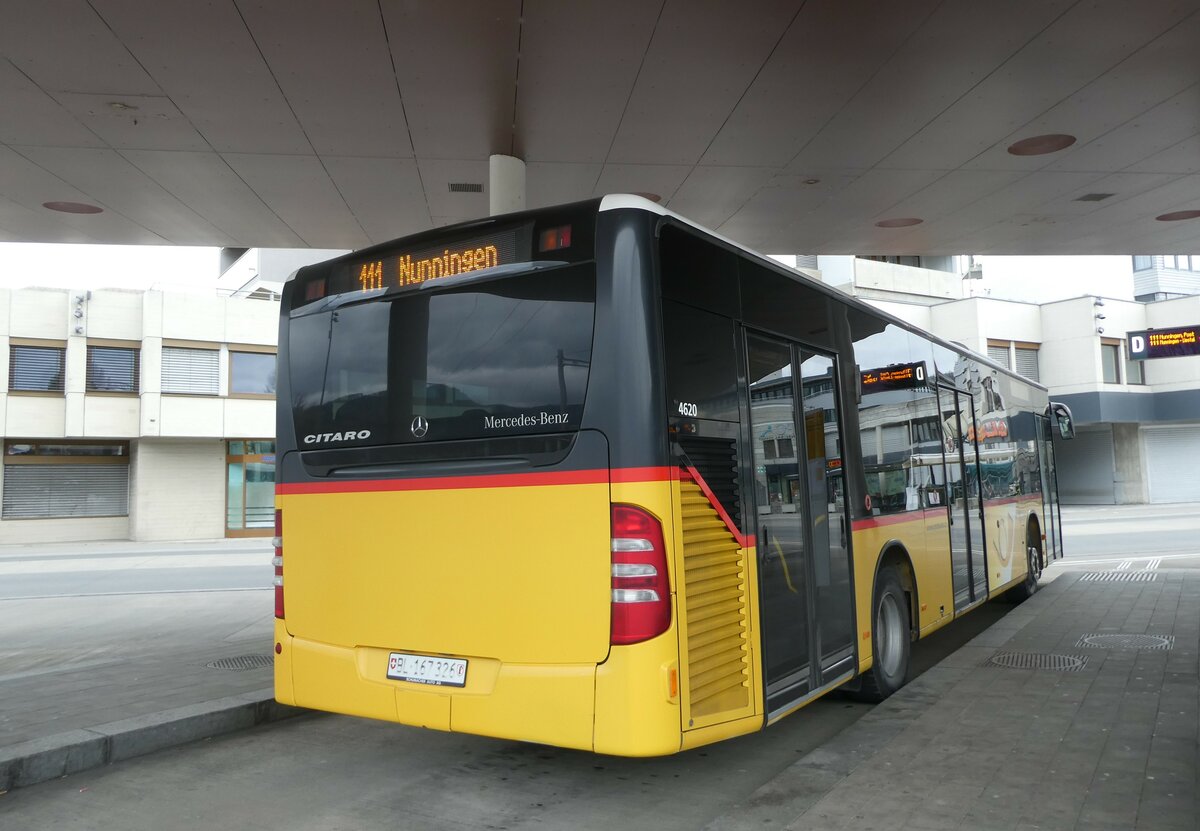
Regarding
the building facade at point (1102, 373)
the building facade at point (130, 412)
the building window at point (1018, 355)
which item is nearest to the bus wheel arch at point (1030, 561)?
the building facade at point (130, 412)

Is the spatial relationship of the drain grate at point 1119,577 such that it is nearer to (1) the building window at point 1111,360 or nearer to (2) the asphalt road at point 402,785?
(2) the asphalt road at point 402,785

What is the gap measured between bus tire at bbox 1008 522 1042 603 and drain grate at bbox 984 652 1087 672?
4261 millimetres

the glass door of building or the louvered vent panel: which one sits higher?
the glass door of building

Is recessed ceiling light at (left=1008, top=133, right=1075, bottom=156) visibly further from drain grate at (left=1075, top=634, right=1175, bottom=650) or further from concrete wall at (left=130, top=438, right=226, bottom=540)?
concrete wall at (left=130, top=438, right=226, bottom=540)

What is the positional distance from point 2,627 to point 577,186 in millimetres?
9612

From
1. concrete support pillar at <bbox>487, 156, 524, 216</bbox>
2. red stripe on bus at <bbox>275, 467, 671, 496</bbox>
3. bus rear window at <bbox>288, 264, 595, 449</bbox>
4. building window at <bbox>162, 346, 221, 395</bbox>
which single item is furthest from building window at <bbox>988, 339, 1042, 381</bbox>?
red stripe on bus at <bbox>275, 467, 671, 496</bbox>

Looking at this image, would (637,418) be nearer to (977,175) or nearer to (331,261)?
(331,261)

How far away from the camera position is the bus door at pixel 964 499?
914 cm

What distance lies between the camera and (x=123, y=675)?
27.9 feet

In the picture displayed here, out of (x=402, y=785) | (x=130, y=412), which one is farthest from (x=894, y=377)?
(x=130, y=412)

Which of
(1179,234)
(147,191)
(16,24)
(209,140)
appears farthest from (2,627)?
(1179,234)

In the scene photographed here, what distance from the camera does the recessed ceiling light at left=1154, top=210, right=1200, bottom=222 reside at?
1325cm

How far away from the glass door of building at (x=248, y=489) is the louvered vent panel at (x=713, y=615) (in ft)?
97.0

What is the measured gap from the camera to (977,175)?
37.0ft
